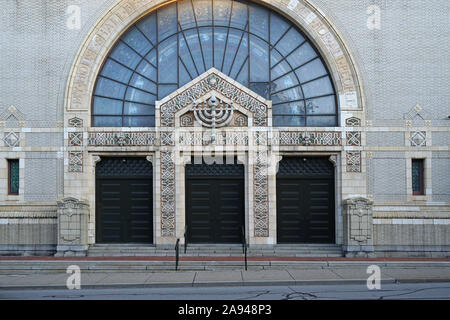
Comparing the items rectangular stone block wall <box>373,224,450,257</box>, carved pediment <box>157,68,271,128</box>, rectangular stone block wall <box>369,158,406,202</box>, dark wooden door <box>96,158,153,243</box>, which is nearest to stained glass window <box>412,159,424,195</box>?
rectangular stone block wall <box>369,158,406,202</box>

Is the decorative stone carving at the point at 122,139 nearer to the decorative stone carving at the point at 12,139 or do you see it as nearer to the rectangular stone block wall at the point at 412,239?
the decorative stone carving at the point at 12,139

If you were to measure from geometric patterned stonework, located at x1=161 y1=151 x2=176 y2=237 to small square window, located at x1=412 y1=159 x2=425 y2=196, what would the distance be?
918 centimetres

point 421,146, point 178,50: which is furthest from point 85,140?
point 421,146

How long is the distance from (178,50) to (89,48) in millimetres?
3408

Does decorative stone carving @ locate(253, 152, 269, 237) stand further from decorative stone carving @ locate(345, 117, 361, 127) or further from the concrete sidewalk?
decorative stone carving @ locate(345, 117, 361, 127)

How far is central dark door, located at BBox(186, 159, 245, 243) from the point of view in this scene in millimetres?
20703

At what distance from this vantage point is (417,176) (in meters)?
20.7

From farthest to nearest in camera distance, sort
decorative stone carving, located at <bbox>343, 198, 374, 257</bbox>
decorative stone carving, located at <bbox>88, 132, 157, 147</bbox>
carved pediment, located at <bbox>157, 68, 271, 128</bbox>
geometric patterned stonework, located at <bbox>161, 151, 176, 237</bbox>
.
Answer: decorative stone carving, located at <bbox>88, 132, 157, 147</bbox>
carved pediment, located at <bbox>157, 68, 271, 128</bbox>
geometric patterned stonework, located at <bbox>161, 151, 176, 237</bbox>
decorative stone carving, located at <bbox>343, 198, 374, 257</bbox>

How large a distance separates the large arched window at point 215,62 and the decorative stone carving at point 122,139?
2.30 ft

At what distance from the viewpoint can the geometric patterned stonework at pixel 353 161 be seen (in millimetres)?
20312

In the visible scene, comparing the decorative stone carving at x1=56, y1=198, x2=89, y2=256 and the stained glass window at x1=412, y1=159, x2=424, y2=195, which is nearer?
the decorative stone carving at x1=56, y1=198, x2=89, y2=256

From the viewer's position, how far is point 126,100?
21141mm

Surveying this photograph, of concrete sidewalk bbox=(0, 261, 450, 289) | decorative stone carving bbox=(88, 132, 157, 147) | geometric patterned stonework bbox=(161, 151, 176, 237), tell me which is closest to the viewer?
concrete sidewalk bbox=(0, 261, 450, 289)

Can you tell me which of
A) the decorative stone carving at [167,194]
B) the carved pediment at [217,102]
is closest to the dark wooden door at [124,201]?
the decorative stone carving at [167,194]
